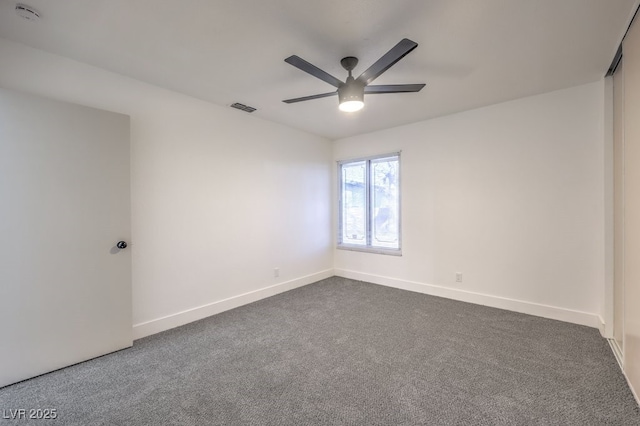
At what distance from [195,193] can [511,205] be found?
376 centimetres

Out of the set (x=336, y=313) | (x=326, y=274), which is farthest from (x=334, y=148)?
(x=336, y=313)

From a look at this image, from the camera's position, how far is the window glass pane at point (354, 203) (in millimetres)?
4863

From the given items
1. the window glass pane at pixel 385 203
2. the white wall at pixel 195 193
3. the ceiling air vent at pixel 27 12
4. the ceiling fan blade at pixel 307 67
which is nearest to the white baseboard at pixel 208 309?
the white wall at pixel 195 193

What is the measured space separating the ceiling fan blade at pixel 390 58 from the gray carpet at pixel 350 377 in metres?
2.24

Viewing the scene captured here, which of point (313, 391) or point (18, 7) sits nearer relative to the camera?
point (18, 7)

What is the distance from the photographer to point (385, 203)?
181 inches

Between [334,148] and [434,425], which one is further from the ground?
[334,148]

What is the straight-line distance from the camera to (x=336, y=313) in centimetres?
334

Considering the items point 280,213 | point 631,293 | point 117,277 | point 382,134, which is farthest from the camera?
point 382,134

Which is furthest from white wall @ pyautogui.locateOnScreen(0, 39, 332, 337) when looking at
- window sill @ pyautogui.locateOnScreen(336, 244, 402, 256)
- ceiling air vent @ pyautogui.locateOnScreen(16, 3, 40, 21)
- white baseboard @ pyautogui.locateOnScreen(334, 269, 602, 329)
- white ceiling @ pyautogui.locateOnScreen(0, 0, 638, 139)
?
white baseboard @ pyautogui.locateOnScreen(334, 269, 602, 329)

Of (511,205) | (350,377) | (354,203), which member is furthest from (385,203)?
(350,377)

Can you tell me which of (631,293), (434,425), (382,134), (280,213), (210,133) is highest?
(382,134)

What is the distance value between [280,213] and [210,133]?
148 centimetres

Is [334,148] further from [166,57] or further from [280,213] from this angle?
[166,57]
